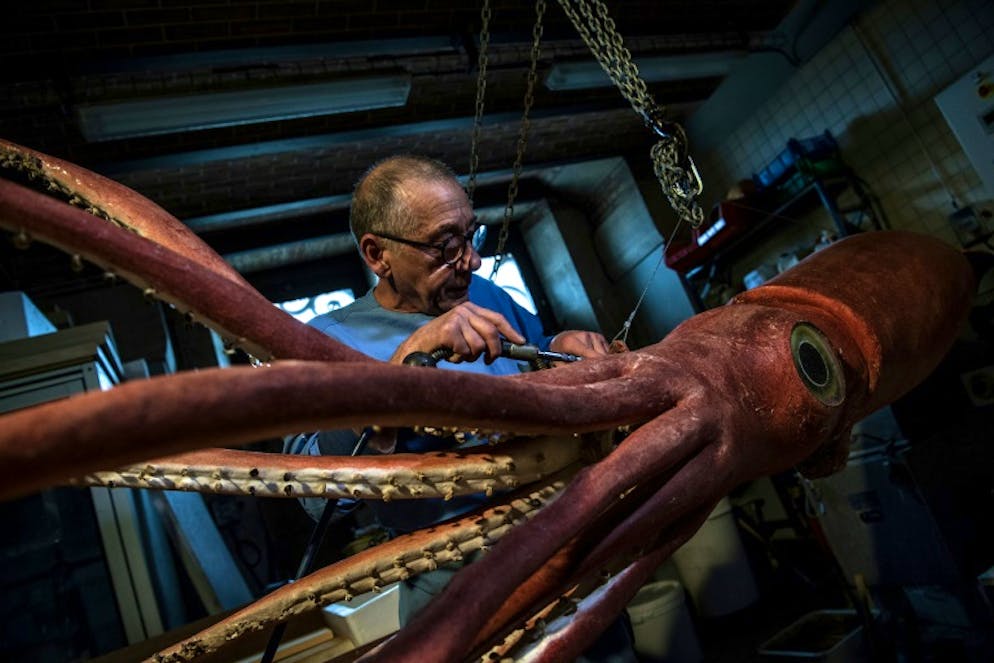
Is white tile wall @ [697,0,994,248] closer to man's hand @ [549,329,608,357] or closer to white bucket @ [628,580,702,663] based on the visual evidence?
white bucket @ [628,580,702,663]

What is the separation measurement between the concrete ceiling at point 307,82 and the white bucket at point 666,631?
4678mm

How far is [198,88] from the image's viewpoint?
15.7 ft

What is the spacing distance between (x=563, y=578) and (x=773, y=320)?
0.79 m

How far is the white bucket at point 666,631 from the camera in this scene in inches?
178

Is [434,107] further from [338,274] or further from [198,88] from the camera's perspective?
[338,274]

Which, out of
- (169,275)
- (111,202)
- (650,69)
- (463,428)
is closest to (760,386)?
(463,428)

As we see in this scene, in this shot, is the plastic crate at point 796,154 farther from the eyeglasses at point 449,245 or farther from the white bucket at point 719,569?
the eyeglasses at point 449,245

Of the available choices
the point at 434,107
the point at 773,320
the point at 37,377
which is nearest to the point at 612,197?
the point at 434,107

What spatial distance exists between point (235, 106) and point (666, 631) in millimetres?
5148

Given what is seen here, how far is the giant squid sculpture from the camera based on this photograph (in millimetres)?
542

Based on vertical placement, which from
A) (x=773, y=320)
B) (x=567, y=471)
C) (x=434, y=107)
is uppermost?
(x=434, y=107)

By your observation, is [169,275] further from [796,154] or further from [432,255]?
[796,154]

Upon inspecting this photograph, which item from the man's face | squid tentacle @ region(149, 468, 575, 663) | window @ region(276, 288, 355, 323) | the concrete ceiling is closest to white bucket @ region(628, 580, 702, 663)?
the man's face

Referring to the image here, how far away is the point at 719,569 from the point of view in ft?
17.0
